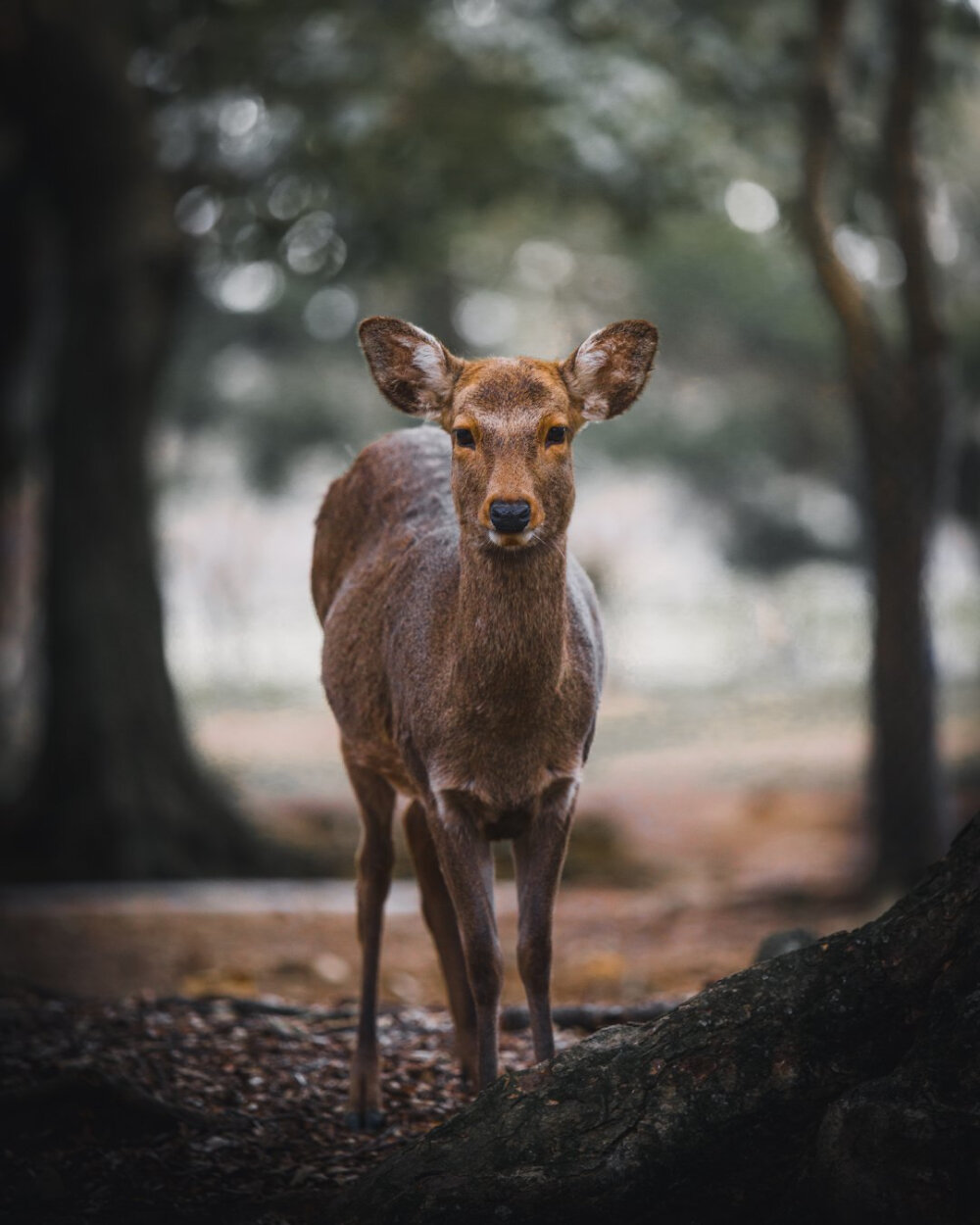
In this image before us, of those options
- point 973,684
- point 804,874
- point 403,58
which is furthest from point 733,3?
point 973,684

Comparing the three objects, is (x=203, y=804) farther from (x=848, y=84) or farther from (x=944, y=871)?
(x=944, y=871)

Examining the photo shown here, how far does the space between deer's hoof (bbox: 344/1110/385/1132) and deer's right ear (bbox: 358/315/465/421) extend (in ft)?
7.49

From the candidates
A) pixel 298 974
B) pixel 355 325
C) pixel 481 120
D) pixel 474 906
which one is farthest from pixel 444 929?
pixel 481 120

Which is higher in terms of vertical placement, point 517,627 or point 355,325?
point 355,325

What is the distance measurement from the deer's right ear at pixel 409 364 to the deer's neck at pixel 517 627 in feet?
1.69

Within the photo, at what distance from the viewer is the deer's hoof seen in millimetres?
4582

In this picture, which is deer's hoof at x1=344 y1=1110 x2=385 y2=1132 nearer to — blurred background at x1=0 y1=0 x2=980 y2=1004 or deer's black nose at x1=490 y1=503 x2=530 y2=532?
deer's black nose at x1=490 y1=503 x2=530 y2=532

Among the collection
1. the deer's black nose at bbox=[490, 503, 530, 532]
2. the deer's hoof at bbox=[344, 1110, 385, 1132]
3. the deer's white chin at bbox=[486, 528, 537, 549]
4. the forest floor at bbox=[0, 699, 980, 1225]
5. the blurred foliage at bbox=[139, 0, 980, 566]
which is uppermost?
the blurred foliage at bbox=[139, 0, 980, 566]

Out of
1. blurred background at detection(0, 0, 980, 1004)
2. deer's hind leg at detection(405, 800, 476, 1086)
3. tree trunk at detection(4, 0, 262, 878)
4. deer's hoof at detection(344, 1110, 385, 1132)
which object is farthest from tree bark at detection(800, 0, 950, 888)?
deer's hoof at detection(344, 1110, 385, 1132)

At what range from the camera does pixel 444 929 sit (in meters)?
5.12

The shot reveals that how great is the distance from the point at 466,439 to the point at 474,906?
1.37 metres

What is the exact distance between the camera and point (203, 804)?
1200 centimetres

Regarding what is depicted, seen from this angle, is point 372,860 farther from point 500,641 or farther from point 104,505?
point 104,505

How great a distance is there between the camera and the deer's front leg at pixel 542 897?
166 inches
